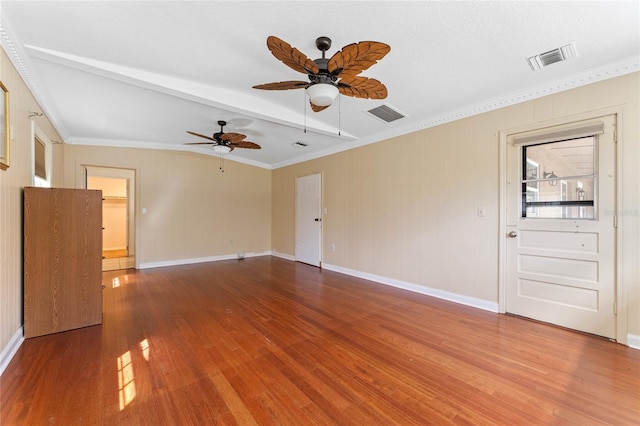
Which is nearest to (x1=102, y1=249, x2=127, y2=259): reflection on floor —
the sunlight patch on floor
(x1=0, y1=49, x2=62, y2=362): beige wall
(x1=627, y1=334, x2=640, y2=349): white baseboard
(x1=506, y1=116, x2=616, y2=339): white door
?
(x1=0, y1=49, x2=62, y2=362): beige wall

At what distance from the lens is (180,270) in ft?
17.6

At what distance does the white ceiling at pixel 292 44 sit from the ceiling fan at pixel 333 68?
1.06 ft

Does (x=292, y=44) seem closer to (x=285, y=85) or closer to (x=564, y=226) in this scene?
(x=285, y=85)

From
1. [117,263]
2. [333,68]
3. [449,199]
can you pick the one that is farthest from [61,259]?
[449,199]

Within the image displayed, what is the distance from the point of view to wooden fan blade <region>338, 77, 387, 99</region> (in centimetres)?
228

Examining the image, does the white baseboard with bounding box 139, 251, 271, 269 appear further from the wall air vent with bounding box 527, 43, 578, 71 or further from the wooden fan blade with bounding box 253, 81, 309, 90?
the wall air vent with bounding box 527, 43, 578, 71

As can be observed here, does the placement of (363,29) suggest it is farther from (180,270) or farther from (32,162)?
(180,270)

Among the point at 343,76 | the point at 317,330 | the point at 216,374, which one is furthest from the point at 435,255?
the point at 216,374

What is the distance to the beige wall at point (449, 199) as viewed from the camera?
2.42 m

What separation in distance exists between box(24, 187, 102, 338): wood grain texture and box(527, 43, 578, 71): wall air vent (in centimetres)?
451

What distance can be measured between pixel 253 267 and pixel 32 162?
3.67m

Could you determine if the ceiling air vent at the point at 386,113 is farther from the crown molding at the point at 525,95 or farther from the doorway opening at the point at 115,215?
the doorway opening at the point at 115,215

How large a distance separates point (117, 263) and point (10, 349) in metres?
4.44

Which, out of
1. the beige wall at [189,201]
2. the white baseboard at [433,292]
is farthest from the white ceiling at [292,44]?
the white baseboard at [433,292]
